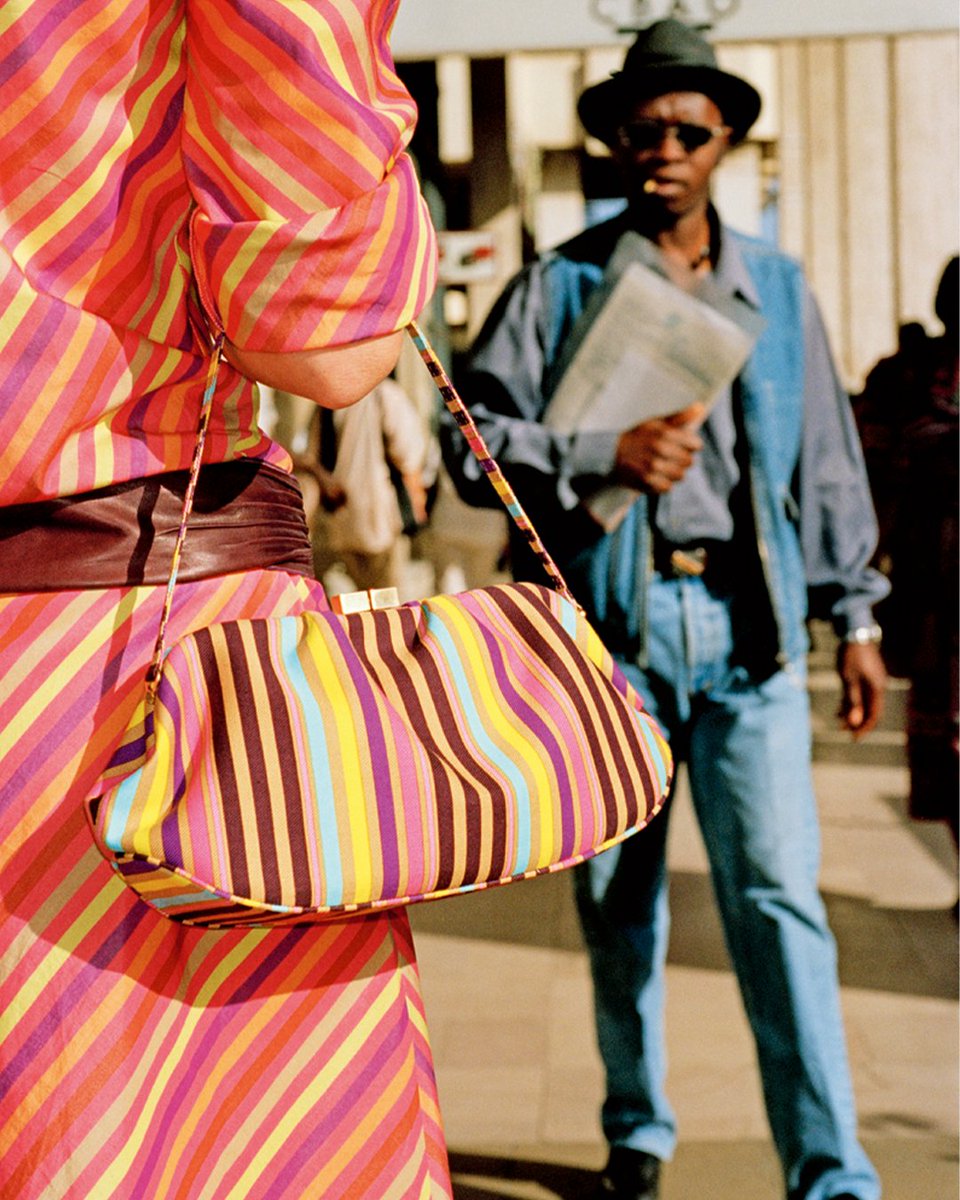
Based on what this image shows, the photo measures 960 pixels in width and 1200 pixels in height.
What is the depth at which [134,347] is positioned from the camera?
1.39 meters

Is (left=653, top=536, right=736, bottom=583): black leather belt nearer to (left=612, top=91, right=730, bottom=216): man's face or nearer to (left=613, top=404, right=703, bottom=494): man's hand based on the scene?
(left=613, top=404, right=703, bottom=494): man's hand

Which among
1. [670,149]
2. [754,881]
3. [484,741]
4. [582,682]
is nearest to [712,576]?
[754,881]

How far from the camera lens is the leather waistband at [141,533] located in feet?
4.49

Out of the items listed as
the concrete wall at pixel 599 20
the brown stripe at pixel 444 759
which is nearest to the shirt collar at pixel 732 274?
the concrete wall at pixel 599 20

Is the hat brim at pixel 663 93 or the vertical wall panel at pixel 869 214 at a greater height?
the vertical wall panel at pixel 869 214

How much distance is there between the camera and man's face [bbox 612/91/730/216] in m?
3.08

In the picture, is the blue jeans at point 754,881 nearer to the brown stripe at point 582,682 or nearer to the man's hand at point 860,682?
the man's hand at point 860,682

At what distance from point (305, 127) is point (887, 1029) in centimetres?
314

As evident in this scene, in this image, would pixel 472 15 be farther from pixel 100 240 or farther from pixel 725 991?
pixel 100 240

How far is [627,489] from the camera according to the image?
293 cm

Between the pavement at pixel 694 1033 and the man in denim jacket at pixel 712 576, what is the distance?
10.3 inches

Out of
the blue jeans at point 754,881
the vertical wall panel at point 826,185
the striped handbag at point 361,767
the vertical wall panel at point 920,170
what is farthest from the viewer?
the vertical wall panel at point 826,185

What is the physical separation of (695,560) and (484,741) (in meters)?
1.61

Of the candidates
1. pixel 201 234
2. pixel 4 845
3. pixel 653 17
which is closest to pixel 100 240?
pixel 201 234
